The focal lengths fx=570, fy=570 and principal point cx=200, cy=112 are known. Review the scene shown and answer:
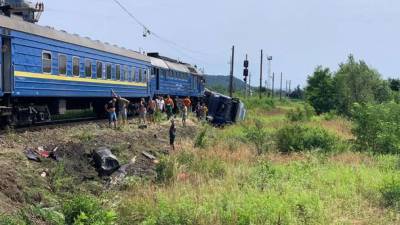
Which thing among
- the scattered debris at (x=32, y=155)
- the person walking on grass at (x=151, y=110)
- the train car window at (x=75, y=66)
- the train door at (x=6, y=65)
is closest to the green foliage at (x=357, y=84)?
the person walking on grass at (x=151, y=110)

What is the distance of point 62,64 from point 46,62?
50.7 inches

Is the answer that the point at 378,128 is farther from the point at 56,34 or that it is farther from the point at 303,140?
the point at 56,34

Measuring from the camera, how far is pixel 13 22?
1736 cm

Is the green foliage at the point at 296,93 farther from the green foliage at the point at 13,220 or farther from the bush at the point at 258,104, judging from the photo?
the green foliage at the point at 13,220

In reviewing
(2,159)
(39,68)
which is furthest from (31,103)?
(2,159)

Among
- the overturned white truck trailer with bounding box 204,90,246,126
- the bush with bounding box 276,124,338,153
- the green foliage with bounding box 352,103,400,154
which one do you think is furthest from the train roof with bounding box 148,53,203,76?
the green foliage with bounding box 352,103,400,154

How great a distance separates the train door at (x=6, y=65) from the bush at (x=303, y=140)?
984 centimetres

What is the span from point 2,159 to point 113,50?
1442 centimetres

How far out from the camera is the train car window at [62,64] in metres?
20.4

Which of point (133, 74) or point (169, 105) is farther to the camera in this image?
point (169, 105)

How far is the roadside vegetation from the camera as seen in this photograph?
9656mm

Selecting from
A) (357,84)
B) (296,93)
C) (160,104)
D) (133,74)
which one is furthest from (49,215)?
(296,93)

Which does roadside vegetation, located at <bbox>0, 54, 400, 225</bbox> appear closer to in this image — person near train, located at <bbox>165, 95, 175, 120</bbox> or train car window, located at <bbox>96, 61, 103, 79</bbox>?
train car window, located at <bbox>96, 61, 103, 79</bbox>

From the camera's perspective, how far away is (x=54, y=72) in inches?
787
